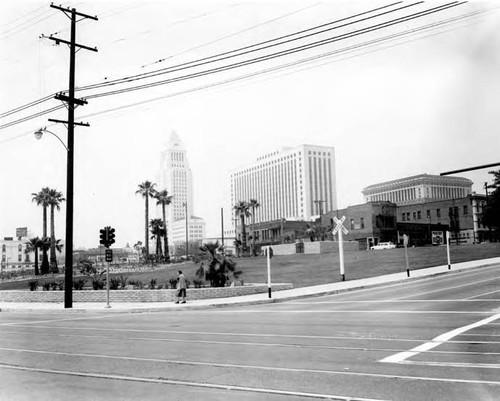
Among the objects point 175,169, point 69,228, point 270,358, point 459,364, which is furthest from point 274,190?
point 459,364

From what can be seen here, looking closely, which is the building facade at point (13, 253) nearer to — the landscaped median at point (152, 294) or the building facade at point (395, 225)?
the building facade at point (395, 225)

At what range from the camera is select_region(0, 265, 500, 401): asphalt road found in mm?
7957

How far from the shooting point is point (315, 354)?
1098 centimetres

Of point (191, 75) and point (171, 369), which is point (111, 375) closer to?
point (171, 369)

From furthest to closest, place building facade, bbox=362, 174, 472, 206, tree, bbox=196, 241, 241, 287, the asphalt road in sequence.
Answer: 1. tree, bbox=196, 241, 241, 287
2. building facade, bbox=362, 174, 472, 206
3. the asphalt road

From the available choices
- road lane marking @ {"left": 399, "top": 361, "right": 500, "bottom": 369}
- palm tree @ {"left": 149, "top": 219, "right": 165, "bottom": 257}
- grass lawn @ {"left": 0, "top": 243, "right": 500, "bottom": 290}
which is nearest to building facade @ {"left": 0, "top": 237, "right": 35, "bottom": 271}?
palm tree @ {"left": 149, "top": 219, "right": 165, "bottom": 257}

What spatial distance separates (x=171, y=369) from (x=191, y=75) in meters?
14.1

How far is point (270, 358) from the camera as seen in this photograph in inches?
421

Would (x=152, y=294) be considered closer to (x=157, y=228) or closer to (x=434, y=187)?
(x=434, y=187)

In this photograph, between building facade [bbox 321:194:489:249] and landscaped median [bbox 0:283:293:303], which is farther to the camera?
building facade [bbox 321:194:489:249]

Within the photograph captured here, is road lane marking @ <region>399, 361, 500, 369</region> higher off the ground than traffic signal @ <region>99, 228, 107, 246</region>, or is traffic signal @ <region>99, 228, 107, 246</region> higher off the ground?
traffic signal @ <region>99, 228, 107, 246</region>

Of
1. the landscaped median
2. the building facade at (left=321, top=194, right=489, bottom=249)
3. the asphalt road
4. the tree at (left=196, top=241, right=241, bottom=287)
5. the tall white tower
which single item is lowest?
the landscaped median

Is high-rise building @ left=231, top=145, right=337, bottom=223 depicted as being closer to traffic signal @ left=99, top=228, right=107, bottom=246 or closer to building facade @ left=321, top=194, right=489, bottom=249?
building facade @ left=321, top=194, right=489, bottom=249

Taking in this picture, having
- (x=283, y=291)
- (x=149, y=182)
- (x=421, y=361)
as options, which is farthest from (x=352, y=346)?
(x=149, y=182)
